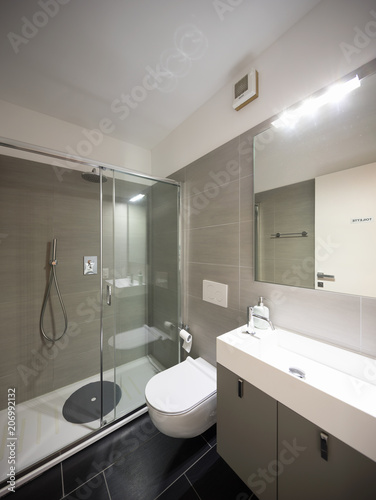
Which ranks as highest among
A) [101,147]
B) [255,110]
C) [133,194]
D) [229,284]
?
[101,147]

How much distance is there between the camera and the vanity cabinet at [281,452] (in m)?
0.62

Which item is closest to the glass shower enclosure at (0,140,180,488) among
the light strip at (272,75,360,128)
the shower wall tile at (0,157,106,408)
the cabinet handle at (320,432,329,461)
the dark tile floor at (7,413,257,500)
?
the shower wall tile at (0,157,106,408)

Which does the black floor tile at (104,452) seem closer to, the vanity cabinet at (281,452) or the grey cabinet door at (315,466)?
the vanity cabinet at (281,452)

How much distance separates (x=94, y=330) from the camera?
199cm

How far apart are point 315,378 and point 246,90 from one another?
170 centimetres

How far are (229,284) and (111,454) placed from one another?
55.8 inches

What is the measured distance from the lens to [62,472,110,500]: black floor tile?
1.06 metres

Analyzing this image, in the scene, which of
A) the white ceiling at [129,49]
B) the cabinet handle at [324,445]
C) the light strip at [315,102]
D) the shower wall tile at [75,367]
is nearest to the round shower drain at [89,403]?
the shower wall tile at [75,367]

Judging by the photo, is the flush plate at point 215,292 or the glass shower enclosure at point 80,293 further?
the glass shower enclosure at point 80,293

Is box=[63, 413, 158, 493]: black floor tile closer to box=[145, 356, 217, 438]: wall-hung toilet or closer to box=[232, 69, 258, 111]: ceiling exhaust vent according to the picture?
box=[145, 356, 217, 438]: wall-hung toilet

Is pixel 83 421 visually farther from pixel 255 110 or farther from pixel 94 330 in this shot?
pixel 255 110

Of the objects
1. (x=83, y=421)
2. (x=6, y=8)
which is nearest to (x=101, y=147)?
(x=6, y=8)

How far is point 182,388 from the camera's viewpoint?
1306mm

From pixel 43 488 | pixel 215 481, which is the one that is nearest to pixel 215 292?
pixel 215 481
